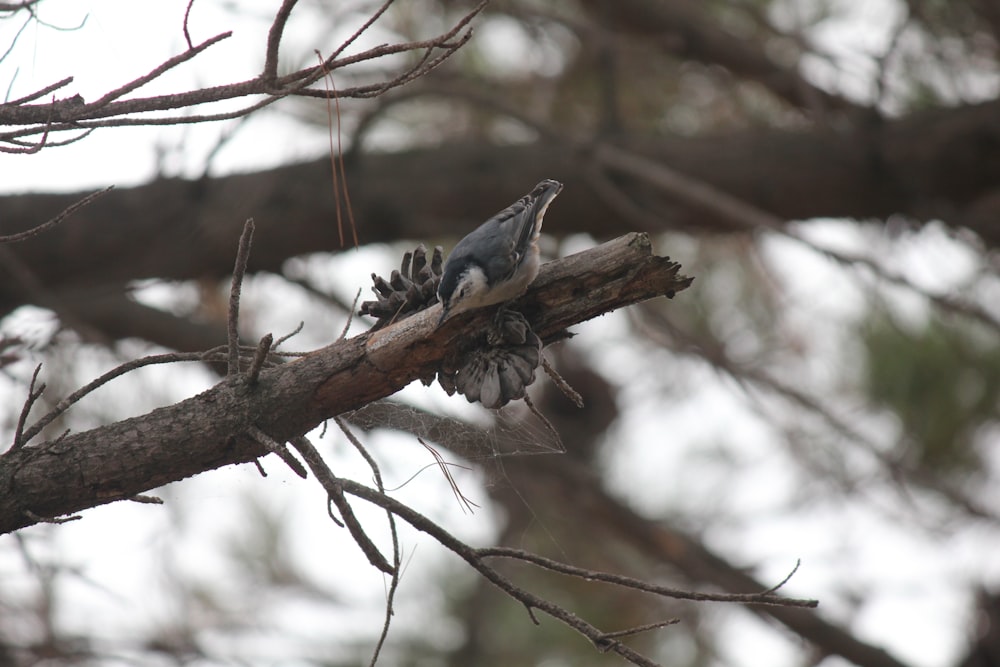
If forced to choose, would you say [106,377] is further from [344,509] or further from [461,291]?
[461,291]

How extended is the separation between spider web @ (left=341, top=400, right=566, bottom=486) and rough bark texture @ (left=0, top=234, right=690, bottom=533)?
385 millimetres

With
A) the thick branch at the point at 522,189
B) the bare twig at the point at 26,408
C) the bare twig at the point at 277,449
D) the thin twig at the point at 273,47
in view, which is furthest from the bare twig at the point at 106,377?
the thick branch at the point at 522,189

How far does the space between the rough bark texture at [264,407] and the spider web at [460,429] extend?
1.26 feet

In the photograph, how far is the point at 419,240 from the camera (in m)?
3.80

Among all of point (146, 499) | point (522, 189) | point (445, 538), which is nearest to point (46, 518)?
point (146, 499)

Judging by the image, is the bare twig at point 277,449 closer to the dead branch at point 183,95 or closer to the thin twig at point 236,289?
the thin twig at point 236,289

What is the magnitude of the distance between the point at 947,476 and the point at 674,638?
5.61 ft

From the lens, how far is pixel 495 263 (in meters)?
1.65

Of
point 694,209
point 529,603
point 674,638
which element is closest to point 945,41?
point 694,209

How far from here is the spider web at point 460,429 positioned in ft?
6.16

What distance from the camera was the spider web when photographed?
6.16 ft

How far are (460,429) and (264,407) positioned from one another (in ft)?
2.01

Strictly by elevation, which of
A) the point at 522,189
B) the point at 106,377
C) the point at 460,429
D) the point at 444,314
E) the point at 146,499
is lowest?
the point at 146,499

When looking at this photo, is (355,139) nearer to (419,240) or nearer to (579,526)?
(419,240)
